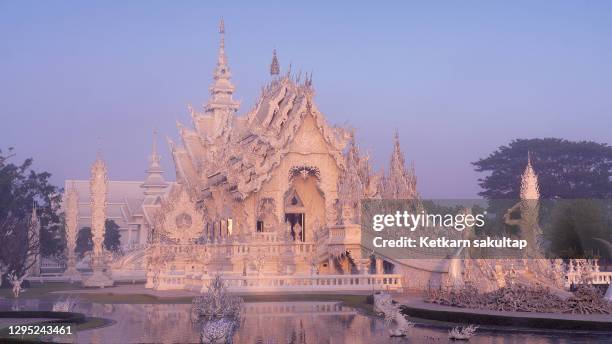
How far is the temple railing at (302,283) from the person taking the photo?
104 feet

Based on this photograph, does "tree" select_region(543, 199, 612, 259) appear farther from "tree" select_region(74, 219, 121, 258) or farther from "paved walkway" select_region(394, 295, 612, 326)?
"tree" select_region(74, 219, 121, 258)

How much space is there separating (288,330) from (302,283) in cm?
1292

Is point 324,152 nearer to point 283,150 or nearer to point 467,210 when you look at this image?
point 283,150

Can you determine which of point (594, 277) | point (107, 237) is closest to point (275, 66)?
point (594, 277)

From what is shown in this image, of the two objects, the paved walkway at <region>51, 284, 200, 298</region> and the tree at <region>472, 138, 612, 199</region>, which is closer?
the paved walkway at <region>51, 284, 200, 298</region>

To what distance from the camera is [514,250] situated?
3400cm

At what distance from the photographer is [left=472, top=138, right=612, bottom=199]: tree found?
64.9 meters

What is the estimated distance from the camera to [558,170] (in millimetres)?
66125

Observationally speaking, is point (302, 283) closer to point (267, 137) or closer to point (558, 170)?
point (267, 137)

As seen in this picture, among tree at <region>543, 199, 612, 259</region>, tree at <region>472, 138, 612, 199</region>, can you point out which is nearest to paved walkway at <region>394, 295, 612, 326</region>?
tree at <region>543, 199, 612, 259</region>

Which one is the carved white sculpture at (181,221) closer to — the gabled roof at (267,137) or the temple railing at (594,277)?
the gabled roof at (267,137)

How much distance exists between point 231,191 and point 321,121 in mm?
5545

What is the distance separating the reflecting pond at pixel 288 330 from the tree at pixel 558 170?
42.6 meters

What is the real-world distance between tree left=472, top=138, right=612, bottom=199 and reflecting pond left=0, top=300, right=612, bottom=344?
42.6m
